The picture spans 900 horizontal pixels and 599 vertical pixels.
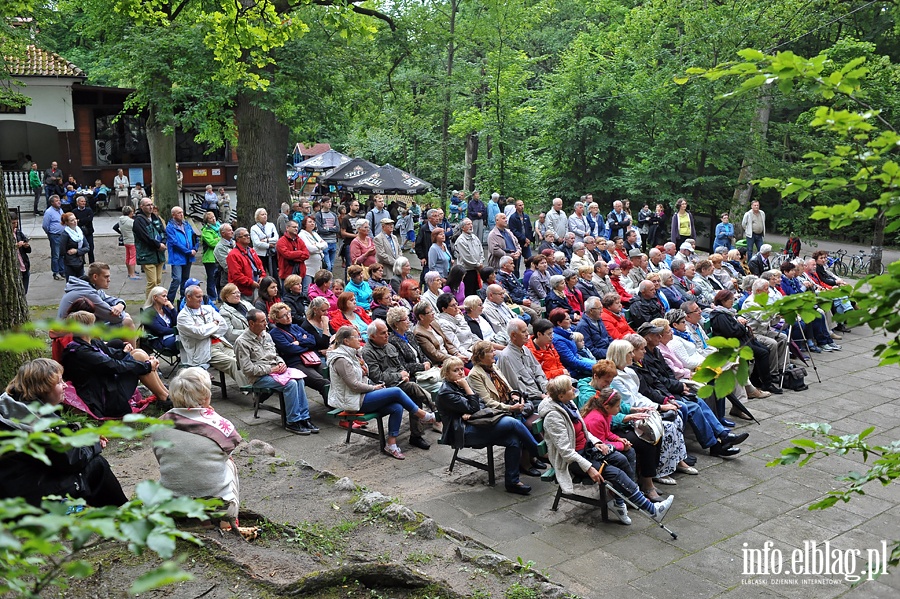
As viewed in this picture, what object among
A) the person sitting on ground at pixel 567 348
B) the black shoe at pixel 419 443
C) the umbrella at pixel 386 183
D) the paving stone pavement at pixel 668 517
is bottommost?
the paving stone pavement at pixel 668 517

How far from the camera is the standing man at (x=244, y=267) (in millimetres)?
11594

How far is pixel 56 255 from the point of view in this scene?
1588cm

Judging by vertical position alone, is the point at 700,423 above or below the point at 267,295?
below

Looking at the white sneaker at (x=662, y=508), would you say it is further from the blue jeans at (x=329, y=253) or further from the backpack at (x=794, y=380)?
the blue jeans at (x=329, y=253)

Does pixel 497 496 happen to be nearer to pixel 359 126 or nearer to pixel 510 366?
pixel 510 366

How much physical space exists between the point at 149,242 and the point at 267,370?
18.9ft

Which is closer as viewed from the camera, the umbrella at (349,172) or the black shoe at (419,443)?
the black shoe at (419,443)

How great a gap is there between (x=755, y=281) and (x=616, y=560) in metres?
7.84

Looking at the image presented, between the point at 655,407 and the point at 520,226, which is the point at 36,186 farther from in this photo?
the point at 655,407

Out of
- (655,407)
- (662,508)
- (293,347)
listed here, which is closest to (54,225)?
(293,347)

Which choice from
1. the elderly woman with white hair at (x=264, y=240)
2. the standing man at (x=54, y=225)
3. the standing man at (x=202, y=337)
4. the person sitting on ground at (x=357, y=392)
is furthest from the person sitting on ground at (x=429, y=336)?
the standing man at (x=54, y=225)

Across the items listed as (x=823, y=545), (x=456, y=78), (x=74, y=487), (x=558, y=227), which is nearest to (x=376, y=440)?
(x=74, y=487)

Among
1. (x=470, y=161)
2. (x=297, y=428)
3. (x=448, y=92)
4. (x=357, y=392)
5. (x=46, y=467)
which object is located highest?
(x=448, y=92)

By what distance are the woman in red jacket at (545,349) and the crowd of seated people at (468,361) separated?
0.02m
